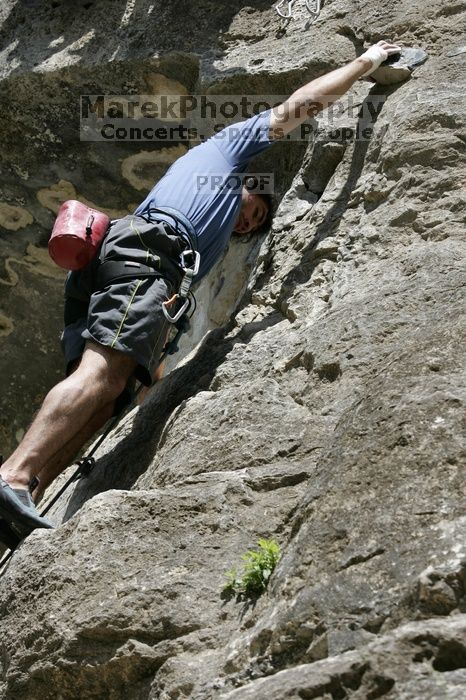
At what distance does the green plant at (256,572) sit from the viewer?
3008 millimetres

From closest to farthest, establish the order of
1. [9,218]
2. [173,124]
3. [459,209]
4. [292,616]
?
[292,616]
[459,209]
[173,124]
[9,218]

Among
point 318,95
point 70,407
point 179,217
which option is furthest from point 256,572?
point 318,95

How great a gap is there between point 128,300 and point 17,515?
0.93m

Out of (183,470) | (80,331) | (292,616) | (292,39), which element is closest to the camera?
(292,616)

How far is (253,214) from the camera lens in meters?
5.31

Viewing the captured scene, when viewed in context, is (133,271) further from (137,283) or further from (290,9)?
(290,9)

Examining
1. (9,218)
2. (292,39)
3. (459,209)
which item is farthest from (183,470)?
(9,218)

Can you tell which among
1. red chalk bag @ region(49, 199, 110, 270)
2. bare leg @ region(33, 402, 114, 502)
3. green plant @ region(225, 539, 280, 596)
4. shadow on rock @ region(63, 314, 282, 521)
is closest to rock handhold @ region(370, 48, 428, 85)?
shadow on rock @ region(63, 314, 282, 521)

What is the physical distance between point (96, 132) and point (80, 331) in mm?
2061

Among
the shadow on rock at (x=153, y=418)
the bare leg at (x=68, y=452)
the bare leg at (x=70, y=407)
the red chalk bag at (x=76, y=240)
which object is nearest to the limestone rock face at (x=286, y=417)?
the shadow on rock at (x=153, y=418)

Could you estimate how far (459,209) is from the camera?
4.18 metres

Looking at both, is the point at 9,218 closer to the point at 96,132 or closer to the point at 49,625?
the point at 96,132

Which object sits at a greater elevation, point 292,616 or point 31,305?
point 292,616

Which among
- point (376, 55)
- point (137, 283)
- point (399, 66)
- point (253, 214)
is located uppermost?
point (137, 283)
